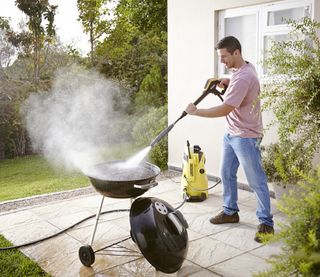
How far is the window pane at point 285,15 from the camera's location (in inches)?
179

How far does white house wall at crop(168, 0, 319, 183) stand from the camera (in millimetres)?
5422

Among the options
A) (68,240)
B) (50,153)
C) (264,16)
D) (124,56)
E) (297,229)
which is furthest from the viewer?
(124,56)

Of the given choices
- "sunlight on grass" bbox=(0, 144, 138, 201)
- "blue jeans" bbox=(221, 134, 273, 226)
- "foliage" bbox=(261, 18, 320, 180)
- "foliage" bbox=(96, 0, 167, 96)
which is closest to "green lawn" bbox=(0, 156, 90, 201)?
"sunlight on grass" bbox=(0, 144, 138, 201)

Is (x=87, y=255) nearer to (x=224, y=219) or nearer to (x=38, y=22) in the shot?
(x=224, y=219)

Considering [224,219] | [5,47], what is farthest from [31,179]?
[224,219]

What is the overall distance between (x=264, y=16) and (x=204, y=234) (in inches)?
99.9

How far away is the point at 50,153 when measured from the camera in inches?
345

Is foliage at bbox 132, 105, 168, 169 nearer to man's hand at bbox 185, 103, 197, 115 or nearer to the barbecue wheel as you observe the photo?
man's hand at bbox 185, 103, 197, 115

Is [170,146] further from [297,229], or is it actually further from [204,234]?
[297,229]

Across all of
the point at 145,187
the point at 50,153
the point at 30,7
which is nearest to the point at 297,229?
the point at 145,187

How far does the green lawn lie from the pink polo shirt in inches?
130

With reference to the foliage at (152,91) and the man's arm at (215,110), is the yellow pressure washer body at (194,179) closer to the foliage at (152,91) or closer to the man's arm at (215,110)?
the man's arm at (215,110)

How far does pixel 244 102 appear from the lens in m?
3.63

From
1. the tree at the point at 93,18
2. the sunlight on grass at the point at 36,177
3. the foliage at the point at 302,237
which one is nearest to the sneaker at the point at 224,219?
the foliage at the point at 302,237
